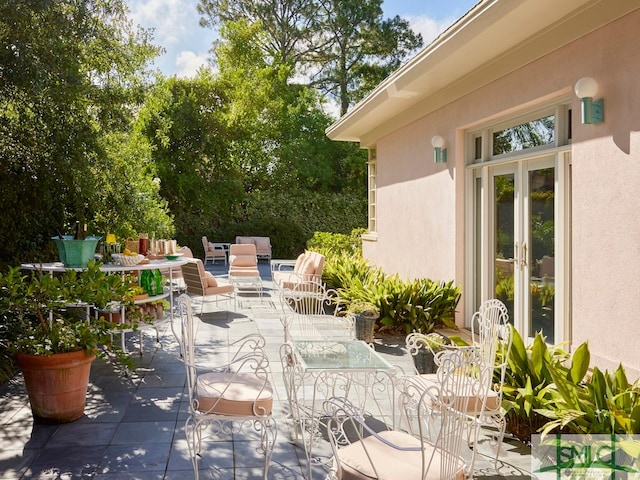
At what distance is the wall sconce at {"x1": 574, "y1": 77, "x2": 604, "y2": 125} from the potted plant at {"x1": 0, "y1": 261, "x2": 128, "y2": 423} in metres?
4.26

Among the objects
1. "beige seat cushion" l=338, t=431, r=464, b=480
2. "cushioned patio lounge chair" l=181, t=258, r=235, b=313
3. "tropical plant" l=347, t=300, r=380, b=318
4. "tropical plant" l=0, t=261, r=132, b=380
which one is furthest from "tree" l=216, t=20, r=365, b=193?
"beige seat cushion" l=338, t=431, r=464, b=480

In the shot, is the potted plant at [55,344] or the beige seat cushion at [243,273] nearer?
the potted plant at [55,344]

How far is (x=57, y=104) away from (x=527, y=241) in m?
5.86

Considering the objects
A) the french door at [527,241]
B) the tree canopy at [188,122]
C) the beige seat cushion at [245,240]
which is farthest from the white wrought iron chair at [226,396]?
the beige seat cushion at [245,240]

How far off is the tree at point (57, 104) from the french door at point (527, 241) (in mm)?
5218

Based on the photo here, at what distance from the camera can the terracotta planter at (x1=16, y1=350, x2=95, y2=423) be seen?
4.37m

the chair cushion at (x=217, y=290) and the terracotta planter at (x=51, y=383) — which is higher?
the chair cushion at (x=217, y=290)

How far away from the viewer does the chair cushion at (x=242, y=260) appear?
12.6 m

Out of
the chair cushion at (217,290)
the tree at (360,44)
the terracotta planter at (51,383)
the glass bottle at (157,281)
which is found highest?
the tree at (360,44)

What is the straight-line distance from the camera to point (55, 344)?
4.44 meters

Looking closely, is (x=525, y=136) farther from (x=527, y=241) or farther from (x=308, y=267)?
(x=308, y=267)

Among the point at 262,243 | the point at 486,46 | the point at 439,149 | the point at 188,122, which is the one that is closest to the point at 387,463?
the point at 486,46

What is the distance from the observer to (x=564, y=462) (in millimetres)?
3494

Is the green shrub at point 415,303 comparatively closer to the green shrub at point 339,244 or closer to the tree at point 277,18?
the green shrub at point 339,244
